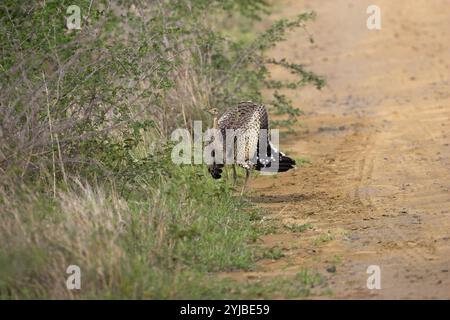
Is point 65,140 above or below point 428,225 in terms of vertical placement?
above

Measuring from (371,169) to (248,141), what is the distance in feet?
6.11

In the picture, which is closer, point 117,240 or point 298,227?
point 117,240

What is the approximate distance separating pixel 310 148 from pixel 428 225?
12.9 ft

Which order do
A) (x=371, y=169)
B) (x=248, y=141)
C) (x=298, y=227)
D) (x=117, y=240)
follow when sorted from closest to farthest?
(x=117, y=240), (x=298, y=227), (x=248, y=141), (x=371, y=169)

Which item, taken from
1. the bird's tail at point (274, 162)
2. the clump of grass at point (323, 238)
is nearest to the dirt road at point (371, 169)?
the clump of grass at point (323, 238)

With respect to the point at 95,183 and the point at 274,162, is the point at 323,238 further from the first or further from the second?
the point at 95,183

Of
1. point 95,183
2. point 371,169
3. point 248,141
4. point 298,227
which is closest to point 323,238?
point 298,227

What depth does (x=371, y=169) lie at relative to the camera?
10.4m

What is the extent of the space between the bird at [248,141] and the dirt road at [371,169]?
37cm

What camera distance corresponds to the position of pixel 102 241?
21.3 feet

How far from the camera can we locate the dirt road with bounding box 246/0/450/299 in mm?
7203

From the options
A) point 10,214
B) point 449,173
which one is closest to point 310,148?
point 449,173

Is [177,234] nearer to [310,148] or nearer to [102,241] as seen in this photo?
[102,241]

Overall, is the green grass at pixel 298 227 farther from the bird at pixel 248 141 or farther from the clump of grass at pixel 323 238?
the bird at pixel 248 141
